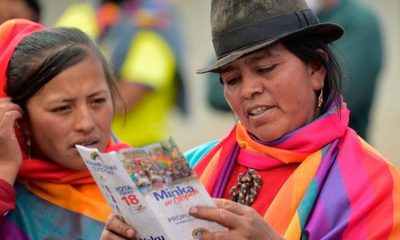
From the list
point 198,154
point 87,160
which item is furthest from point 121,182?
point 198,154

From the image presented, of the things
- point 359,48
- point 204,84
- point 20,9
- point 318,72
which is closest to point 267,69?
point 318,72

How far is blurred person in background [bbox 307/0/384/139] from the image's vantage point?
24.7 feet

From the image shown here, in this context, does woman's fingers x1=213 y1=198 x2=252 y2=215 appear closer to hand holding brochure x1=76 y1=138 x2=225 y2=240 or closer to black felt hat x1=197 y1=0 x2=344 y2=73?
hand holding brochure x1=76 y1=138 x2=225 y2=240

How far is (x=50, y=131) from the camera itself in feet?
15.5

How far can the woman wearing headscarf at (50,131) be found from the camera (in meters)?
4.68

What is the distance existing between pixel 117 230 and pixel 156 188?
0.31m

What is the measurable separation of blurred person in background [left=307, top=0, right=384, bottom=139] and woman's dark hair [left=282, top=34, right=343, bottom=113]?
122 inches

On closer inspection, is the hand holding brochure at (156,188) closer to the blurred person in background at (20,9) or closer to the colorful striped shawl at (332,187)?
the colorful striped shawl at (332,187)

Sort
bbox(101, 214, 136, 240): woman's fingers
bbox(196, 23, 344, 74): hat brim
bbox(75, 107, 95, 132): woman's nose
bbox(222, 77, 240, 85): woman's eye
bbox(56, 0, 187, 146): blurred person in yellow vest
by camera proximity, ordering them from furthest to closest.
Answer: bbox(56, 0, 187, 146): blurred person in yellow vest, bbox(75, 107, 95, 132): woman's nose, bbox(222, 77, 240, 85): woman's eye, bbox(196, 23, 344, 74): hat brim, bbox(101, 214, 136, 240): woman's fingers

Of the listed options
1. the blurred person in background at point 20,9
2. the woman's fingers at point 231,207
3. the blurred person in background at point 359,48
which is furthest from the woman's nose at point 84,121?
the blurred person in background at point 359,48

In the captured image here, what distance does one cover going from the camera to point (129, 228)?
156 inches

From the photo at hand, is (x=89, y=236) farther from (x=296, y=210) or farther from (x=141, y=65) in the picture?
(x=141, y=65)

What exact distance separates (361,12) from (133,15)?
1.51 meters

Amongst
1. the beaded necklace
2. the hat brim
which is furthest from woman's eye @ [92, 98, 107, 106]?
the beaded necklace
